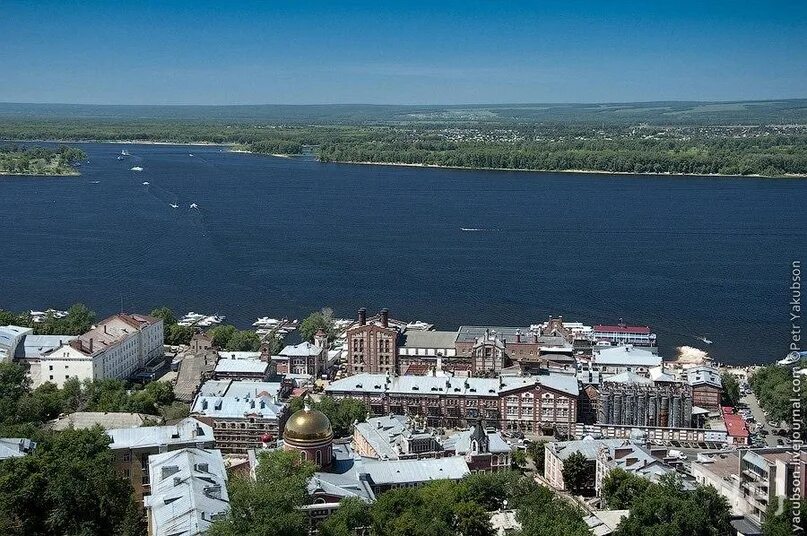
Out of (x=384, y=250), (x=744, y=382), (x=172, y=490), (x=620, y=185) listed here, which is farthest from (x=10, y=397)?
(x=620, y=185)

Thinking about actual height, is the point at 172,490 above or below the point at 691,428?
above

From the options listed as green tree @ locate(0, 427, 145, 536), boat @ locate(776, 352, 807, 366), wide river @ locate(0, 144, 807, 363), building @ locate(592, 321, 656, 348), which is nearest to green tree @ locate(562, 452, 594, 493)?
green tree @ locate(0, 427, 145, 536)

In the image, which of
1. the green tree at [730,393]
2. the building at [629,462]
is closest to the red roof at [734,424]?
the green tree at [730,393]

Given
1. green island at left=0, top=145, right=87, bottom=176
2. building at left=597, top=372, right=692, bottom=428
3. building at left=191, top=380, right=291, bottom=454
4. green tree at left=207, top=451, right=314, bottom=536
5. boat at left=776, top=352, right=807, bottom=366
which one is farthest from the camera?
green island at left=0, top=145, right=87, bottom=176

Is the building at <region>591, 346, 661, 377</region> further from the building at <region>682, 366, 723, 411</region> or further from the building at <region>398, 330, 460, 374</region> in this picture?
the building at <region>398, 330, 460, 374</region>

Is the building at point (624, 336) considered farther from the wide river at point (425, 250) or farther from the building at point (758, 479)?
the building at point (758, 479)

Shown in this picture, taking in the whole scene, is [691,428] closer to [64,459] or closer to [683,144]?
[64,459]
